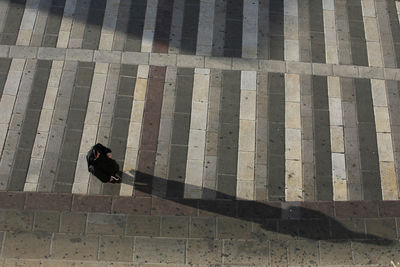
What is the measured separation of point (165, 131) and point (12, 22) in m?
6.08

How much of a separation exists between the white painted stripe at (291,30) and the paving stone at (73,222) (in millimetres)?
7417

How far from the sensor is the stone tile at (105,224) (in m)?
9.19

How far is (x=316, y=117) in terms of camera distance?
10453 mm

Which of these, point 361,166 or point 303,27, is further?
point 303,27

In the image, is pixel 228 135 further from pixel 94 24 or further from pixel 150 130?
pixel 94 24

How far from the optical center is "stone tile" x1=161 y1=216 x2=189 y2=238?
9.23 meters

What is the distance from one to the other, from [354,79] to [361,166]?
270 cm

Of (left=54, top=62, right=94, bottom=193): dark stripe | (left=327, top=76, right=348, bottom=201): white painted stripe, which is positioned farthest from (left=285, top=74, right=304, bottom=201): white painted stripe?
(left=54, top=62, right=94, bottom=193): dark stripe

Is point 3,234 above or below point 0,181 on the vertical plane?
below

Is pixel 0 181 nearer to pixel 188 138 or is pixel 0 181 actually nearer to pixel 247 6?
pixel 188 138

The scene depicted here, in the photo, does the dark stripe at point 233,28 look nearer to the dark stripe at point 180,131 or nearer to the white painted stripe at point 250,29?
the white painted stripe at point 250,29

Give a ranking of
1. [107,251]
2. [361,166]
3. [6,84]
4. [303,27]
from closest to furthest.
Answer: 1. [107,251]
2. [361,166]
3. [6,84]
4. [303,27]

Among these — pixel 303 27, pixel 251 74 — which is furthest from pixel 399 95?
pixel 251 74

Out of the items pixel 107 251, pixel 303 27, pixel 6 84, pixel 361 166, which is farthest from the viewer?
pixel 303 27
